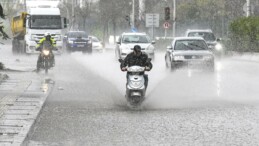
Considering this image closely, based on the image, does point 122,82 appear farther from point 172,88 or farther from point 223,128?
point 223,128

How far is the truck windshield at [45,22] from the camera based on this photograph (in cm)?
4903

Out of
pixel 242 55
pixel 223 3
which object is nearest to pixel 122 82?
pixel 242 55

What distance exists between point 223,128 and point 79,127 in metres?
2.44

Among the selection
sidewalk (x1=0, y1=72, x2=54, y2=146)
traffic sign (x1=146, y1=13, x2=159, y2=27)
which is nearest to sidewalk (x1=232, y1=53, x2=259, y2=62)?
sidewalk (x1=0, y1=72, x2=54, y2=146)

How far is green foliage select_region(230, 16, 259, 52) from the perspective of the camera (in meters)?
42.4

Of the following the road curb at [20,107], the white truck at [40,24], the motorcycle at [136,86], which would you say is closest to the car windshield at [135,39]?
the white truck at [40,24]

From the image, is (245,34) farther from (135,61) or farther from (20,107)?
(20,107)

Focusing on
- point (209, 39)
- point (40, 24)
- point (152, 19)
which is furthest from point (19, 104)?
point (152, 19)

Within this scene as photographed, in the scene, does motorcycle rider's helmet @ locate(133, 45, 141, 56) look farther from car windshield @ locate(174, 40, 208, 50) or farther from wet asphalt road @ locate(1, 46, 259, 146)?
car windshield @ locate(174, 40, 208, 50)

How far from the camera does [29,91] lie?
62.7ft

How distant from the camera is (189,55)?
28.7 meters

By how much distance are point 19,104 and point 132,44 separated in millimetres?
24675

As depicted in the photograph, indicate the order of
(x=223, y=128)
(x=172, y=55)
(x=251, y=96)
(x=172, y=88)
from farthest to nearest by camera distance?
1. (x=172, y=55)
2. (x=172, y=88)
3. (x=251, y=96)
4. (x=223, y=128)

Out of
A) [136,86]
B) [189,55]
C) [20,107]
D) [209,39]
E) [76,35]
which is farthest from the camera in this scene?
[76,35]
